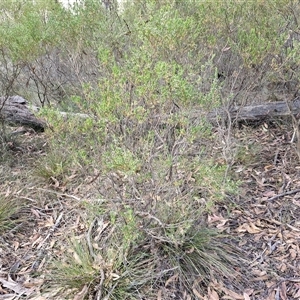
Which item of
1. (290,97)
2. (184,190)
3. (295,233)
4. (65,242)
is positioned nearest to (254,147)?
(290,97)

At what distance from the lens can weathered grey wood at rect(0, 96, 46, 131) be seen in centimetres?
515

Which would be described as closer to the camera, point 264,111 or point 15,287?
point 15,287

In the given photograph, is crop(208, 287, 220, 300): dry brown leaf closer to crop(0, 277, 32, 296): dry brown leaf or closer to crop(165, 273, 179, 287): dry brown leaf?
crop(165, 273, 179, 287): dry brown leaf

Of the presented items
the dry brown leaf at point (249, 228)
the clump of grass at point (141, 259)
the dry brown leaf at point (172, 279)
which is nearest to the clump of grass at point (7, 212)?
the clump of grass at point (141, 259)

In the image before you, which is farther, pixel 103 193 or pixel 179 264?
pixel 103 193

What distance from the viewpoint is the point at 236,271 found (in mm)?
2922

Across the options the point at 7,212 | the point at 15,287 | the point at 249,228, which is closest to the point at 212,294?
the point at 249,228

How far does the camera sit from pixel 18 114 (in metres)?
5.19

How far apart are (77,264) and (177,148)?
111 cm

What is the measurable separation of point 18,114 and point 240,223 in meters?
3.35

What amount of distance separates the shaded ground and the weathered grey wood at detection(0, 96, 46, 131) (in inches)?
29.8

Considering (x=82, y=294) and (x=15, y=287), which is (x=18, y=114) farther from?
(x=82, y=294)

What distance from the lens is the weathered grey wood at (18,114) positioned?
5.15 meters

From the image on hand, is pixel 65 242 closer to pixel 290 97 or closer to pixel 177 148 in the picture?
pixel 177 148
